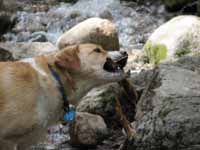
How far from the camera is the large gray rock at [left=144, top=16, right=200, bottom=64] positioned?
10.9 meters

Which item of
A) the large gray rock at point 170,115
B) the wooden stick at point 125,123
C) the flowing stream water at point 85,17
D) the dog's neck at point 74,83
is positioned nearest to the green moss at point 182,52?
the flowing stream water at point 85,17

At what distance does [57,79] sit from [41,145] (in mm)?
2041

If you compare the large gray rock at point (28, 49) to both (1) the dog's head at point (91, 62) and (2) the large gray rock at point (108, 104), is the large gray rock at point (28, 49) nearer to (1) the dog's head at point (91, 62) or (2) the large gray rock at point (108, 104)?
(2) the large gray rock at point (108, 104)

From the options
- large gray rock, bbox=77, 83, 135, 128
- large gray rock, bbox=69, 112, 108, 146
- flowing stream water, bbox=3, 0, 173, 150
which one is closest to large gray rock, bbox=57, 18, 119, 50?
flowing stream water, bbox=3, 0, 173, 150

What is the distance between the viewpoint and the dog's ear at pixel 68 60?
515 centimetres

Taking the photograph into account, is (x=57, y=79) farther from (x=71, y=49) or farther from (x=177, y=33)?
(x=177, y=33)

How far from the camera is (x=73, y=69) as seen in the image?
17.0 feet

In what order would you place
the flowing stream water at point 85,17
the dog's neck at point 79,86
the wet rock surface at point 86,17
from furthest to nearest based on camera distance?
the wet rock surface at point 86,17, the flowing stream water at point 85,17, the dog's neck at point 79,86

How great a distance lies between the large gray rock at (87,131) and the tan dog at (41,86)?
4.51ft

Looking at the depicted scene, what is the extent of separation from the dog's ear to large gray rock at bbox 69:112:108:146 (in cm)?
165

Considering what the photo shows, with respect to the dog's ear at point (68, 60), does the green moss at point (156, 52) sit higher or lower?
lower

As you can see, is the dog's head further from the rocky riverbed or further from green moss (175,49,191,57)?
green moss (175,49,191,57)

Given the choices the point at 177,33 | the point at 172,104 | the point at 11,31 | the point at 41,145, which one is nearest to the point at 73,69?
the point at 172,104

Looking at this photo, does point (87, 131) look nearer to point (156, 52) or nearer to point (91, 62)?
point (91, 62)
